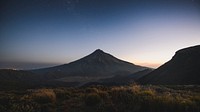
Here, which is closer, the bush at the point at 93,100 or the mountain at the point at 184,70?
the bush at the point at 93,100

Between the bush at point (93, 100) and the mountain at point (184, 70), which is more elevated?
the mountain at point (184, 70)

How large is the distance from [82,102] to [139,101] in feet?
9.94

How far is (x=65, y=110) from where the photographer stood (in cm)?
1016

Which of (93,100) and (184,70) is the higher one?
(184,70)

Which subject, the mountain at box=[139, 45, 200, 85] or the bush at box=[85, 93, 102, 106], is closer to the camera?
the bush at box=[85, 93, 102, 106]

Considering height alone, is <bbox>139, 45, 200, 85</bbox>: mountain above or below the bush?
above

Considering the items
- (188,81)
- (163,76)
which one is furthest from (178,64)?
(188,81)

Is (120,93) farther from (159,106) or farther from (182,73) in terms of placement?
(182,73)

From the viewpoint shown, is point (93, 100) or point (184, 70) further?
point (184, 70)

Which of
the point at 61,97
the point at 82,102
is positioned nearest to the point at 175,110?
the point at 82,102

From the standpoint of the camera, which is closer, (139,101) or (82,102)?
(139,101)

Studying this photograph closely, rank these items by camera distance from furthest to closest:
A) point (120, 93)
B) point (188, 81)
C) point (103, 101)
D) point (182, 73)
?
point (182, 73) → point (188, 81) → point (120, 93) → point (103, 101)

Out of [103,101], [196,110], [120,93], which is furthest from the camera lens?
[120,93]

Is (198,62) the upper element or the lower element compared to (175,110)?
upper
